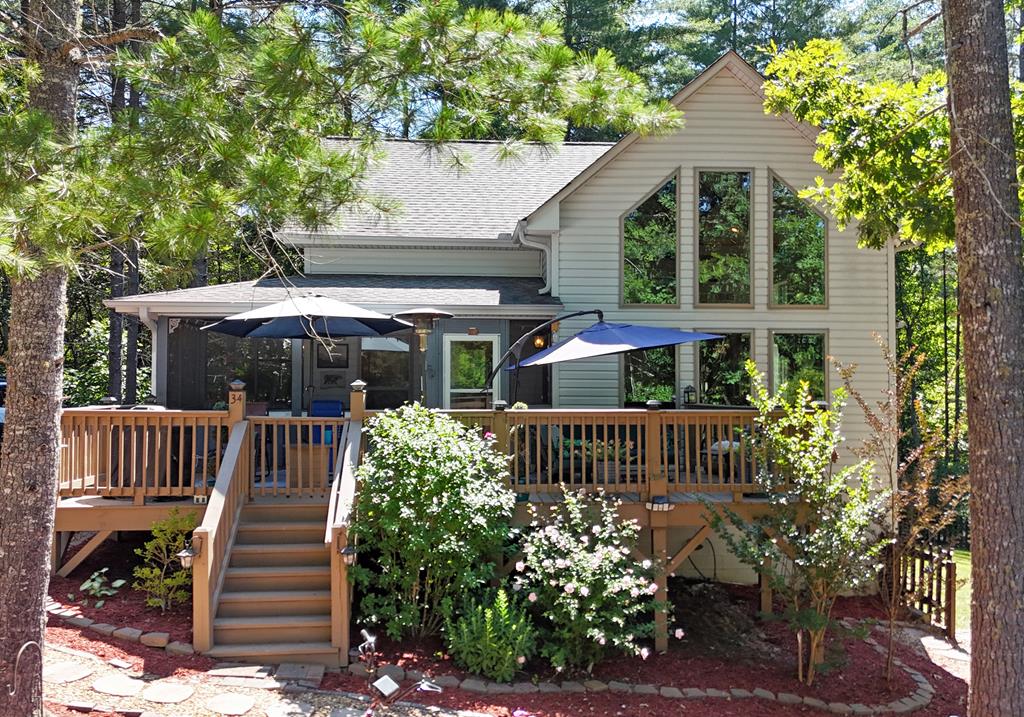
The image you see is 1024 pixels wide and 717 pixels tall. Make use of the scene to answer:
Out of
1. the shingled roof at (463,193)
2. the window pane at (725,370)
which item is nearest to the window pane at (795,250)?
the window pane at (725,370)

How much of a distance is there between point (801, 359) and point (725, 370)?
44.8 inches

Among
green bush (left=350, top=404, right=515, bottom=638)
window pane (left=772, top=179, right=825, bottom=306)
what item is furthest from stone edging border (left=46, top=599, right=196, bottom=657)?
window pane (left=772, top=179, right=825, bottom=306)

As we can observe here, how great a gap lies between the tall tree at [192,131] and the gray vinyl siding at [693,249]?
528 cm

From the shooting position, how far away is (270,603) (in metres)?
7.05

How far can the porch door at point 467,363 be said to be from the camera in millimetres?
11242

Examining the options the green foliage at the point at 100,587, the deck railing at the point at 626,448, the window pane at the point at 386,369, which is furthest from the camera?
the window pane at the point at 386,369

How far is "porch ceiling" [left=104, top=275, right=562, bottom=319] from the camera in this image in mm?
10445

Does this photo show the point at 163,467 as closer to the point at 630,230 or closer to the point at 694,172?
the point at 630,230

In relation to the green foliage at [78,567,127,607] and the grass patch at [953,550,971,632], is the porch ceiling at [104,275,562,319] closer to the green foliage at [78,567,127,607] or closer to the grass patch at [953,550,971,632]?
the green foliage at [78,567,127,607]

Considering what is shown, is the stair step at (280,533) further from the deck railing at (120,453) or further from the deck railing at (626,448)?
the deck railing at (626,448)

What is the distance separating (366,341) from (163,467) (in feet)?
12.2

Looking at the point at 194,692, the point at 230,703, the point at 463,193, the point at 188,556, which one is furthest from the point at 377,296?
the point at 230,703

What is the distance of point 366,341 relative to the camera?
11500 millimetres

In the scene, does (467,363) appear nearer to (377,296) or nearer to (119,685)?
(377,296)
